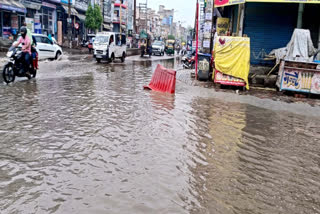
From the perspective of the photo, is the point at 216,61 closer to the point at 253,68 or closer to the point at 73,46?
the point at 253,68

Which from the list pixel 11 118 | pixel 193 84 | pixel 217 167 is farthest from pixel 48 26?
pixel 217 167

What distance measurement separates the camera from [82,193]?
11.6 feet

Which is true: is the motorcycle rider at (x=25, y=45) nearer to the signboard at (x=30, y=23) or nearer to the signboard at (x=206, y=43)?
the signboard at (x=206, y=43)

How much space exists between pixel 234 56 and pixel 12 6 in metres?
23.5

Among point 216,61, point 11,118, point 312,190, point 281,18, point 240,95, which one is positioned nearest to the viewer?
point 312,190

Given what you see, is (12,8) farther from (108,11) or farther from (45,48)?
(108,11)

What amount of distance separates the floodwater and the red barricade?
2.06 m

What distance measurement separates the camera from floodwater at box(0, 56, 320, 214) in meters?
3.47

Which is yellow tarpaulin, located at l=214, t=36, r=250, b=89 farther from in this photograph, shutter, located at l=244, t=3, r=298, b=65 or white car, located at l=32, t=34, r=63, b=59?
white car, located at l=32, t=34, r=63, b=59

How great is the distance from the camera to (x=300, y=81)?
38.9ft

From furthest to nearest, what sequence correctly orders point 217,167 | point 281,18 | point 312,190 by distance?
1. point 281,18
2. point 217,167
3. point 312,190

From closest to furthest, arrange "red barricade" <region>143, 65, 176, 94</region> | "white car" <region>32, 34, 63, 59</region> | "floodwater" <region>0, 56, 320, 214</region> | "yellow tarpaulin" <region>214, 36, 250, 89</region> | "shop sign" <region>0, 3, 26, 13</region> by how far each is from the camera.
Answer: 1. "floodwater" <region>0, 56, 320, 214</region>
2. "red barricade" <region>143, 65, 176, 94</region>
3. "yellow tarpaulin" <region>214, 36, 250, 89</region>
4. "white car" <region>32, 34, 63, 59</region>
5. "shop sign" <region>0, 3, 26, 13</region>

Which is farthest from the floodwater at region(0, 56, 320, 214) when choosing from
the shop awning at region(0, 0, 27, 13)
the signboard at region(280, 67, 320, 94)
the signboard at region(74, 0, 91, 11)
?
the signboard at region(74, 0, 91, 11)

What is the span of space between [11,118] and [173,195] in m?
4.39
